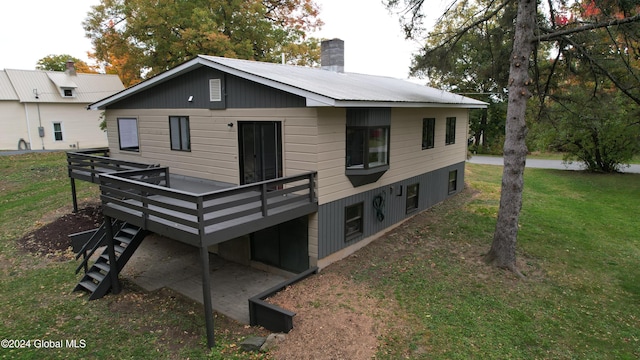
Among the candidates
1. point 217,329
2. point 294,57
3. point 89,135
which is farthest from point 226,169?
point 89,135

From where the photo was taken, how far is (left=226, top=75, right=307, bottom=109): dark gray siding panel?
8672 millimetres

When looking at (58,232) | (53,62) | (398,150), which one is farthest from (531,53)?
(53,62)

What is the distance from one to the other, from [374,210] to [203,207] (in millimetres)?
5359

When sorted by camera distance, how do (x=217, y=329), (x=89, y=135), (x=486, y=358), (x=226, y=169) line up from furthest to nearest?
(x=89, y=135) → (x=226, y=169) → (x=217, y=329) → (x=486, y=358)

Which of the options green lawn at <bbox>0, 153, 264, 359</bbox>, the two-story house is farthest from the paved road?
green lawn at <bbox>0, 153, 264, 359</bbox>

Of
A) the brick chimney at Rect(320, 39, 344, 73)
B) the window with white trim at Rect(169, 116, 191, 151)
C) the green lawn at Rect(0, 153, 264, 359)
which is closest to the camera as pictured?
the green lawn at Rect(0, 153, 264, 359)

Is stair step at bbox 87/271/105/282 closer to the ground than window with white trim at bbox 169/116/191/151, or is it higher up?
closer to the ground

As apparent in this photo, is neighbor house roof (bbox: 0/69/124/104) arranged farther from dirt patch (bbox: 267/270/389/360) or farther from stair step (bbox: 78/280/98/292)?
dirt patch (bbox: 267/270/389/360)

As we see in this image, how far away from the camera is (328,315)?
6.99 meters

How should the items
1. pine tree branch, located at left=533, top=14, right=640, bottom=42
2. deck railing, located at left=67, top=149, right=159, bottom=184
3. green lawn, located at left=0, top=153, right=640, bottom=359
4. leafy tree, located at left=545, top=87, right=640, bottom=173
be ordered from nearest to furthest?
green lawn, located at left=0, top=153, right=640, bottom=359 < pine tree branch, located at left=533, top=14, right=640, bottom=42 < deck railing, located at left=67, top=149, right=159, bottom=184 < leafy tree, located at left=545, top=87, right=640, bottom=173

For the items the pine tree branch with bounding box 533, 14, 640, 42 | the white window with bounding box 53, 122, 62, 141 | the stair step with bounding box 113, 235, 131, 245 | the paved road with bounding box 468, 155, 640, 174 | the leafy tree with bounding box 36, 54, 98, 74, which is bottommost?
the paved road with bounding box 468, 155, 640, 174

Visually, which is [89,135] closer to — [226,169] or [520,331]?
[226,169]

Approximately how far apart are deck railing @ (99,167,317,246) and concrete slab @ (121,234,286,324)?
201 centimetres

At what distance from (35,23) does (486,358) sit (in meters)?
31.6
